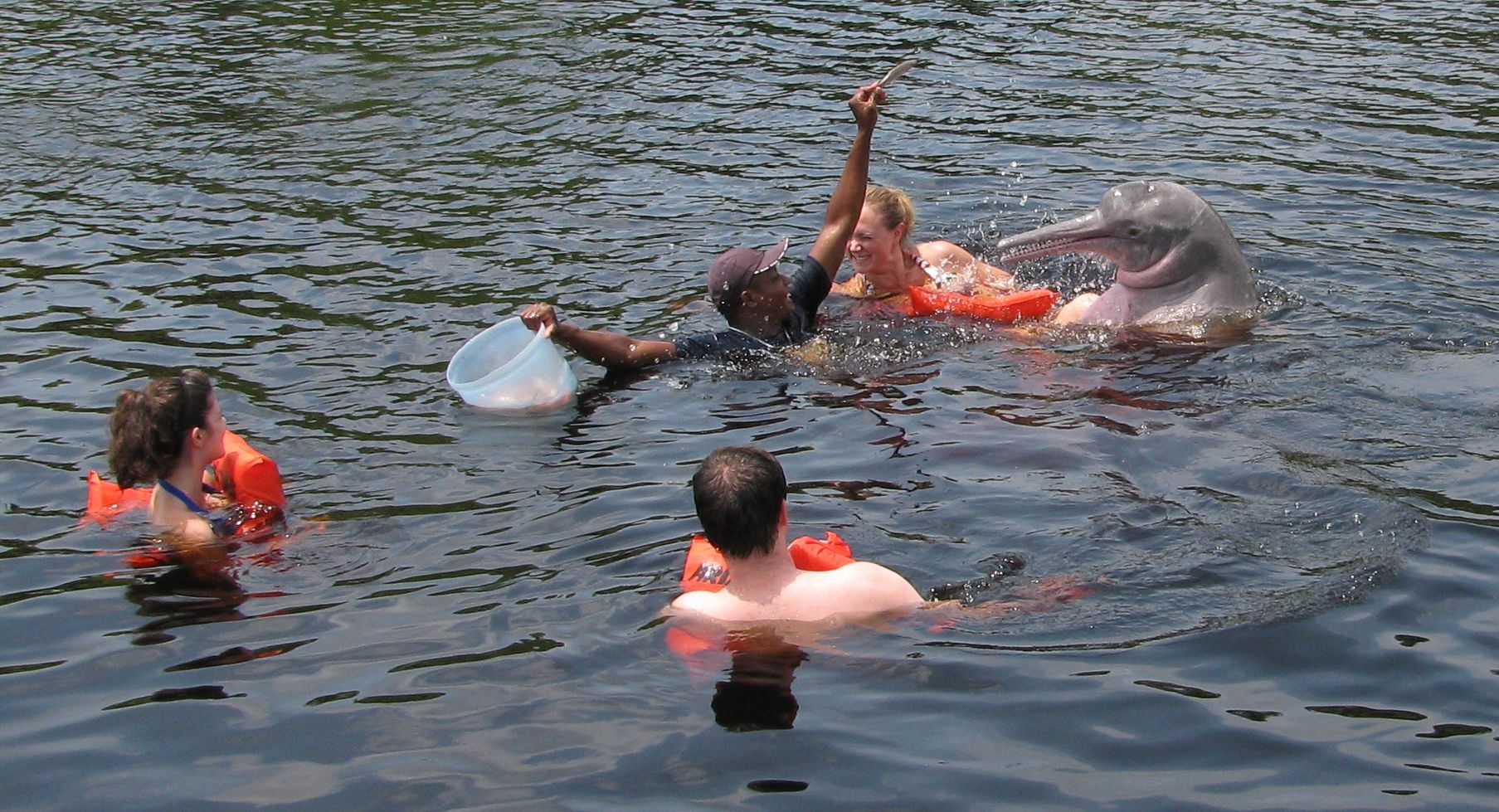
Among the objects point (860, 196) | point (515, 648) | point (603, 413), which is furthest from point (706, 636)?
point (860, 196)

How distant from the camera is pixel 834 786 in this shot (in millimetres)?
4738

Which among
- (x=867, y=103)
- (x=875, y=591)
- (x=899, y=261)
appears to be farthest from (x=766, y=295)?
(x=875, y=591)

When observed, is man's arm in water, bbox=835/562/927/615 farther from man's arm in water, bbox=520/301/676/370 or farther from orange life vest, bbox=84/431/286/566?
man's arm in water, bbox=520/301/676/370

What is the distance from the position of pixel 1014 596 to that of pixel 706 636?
48.6 inches

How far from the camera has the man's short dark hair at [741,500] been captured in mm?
5359

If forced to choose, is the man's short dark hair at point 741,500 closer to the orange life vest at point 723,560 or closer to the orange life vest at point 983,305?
the orange life vest at point 723,560

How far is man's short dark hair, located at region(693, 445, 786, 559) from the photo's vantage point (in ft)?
17.6

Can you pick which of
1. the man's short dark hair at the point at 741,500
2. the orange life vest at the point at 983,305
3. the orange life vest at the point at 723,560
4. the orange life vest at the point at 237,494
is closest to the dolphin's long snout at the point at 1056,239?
the orange life vest at the point at 983,305

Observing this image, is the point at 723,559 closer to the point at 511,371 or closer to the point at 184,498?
the point at 184,498

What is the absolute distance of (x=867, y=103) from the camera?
8742mm

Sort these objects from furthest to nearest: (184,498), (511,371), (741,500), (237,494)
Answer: (511,371) < (237,494) < (184,498) < (741,500)

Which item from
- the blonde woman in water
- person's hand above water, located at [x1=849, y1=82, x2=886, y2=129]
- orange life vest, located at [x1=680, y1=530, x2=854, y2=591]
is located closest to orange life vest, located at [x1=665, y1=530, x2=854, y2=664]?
orange life vest, located at [x1=680, y1=530, x2=854, y2=591]

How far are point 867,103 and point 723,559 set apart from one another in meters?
3.74

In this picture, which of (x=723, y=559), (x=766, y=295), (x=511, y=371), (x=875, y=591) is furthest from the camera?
(x=766, y=295)
